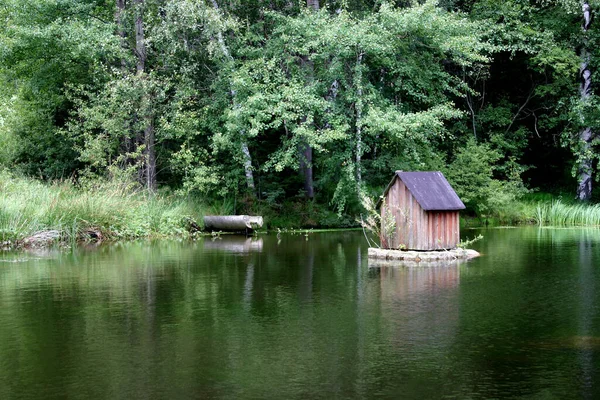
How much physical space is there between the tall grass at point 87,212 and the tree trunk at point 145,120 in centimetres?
211

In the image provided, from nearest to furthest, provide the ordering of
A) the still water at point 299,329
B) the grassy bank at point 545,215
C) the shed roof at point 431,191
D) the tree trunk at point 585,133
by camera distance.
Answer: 1. the still water at point 299,329
2. the shed roof at point 431,191
3. the grassy bank at point 545,215
4. the tree trunk at point 585,133

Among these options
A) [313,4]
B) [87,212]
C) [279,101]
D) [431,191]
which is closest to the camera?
[431,191]

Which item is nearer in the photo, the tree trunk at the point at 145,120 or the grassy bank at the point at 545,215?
the tree trunk at the point at 145,120

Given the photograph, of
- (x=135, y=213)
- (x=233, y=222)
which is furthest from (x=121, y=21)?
(x=233, y=222)

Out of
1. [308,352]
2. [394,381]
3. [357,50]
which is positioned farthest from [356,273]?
[357,50]

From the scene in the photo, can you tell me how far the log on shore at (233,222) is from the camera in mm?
23922

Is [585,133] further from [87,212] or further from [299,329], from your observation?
[299,329]

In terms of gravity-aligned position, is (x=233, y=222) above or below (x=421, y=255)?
A: above

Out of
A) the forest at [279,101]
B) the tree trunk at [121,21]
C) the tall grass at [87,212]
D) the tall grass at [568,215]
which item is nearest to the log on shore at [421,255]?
the forest at [279,101]

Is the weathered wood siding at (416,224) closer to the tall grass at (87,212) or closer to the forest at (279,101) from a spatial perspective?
the forest at (279,101)

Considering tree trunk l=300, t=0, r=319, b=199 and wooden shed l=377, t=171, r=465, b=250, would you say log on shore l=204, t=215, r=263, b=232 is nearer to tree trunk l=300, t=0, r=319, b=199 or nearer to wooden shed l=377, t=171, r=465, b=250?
tree trunk l=300, t=0, r=319, b=199

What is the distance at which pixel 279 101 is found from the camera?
81.6ft

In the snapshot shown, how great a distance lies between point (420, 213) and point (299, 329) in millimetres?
7356

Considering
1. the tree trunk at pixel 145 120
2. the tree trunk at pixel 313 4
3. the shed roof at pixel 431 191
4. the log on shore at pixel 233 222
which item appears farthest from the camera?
the tree trunk at pixel 313 4
